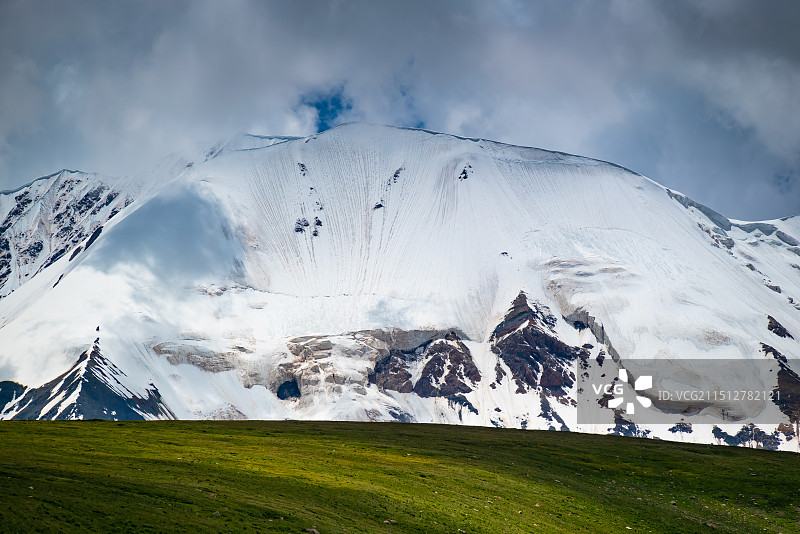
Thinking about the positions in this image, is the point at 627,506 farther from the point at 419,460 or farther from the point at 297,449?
the point at 297,449

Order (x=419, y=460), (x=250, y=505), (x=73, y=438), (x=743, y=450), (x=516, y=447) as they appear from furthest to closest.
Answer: (x=743, y=450), (x=516, y=447), (x=419, y=460), (x=73, y=438), (x=250, y=505)

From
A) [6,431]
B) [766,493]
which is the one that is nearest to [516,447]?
[766,493]

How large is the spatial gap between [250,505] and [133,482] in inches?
299

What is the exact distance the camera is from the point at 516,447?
98.4 metres

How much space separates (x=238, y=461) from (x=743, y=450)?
7182 centimetres

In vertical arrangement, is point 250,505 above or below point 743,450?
below

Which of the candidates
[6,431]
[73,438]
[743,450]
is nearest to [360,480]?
[73,438]

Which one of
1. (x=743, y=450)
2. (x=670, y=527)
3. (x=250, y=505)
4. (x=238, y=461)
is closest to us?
(x=250, y=505)

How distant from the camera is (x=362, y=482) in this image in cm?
6250

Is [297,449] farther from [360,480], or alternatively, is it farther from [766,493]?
[766,493]

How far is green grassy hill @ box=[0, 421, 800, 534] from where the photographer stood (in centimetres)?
4578

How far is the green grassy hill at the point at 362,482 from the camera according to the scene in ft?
150

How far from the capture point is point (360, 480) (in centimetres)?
6347

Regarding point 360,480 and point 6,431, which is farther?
point 6,431
